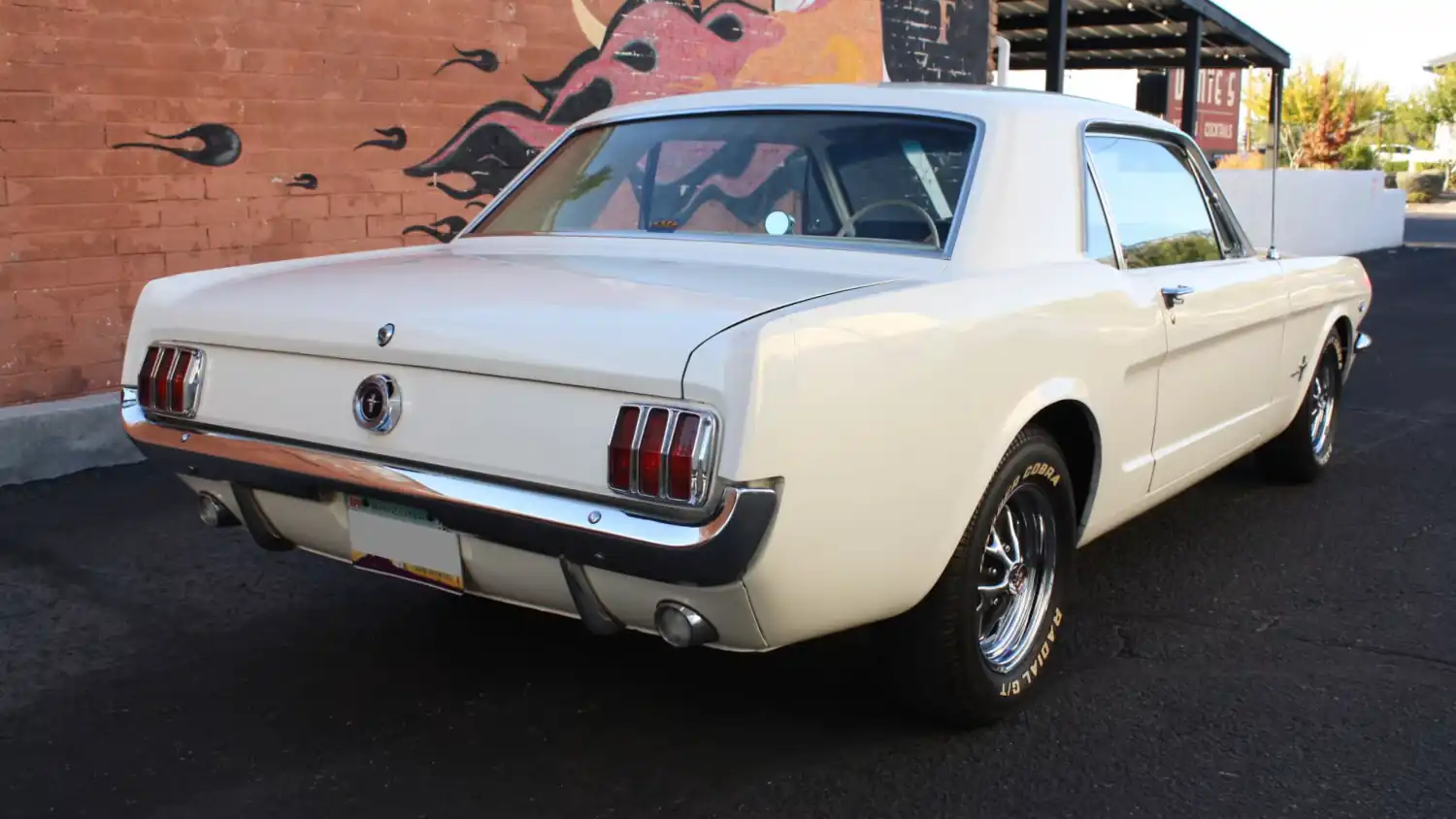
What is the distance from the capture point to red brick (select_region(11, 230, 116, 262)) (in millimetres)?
6336

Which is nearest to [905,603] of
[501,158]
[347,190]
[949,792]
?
[949,792]

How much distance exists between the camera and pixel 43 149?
6.38 meters

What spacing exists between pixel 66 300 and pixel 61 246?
0.84ft

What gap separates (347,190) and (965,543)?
560cm

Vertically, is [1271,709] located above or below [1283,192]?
below

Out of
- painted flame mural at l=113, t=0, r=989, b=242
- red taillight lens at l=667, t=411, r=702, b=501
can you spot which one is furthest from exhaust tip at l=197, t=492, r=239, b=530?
painted flame mural at l=113, t=0, r=989, b=242

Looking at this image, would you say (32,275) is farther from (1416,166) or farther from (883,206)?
(1416,166)

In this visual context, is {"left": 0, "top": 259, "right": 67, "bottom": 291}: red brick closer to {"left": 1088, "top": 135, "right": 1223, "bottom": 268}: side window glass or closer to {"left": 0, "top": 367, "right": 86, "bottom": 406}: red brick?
{"left": 0, "top": 367, "right": 86, "bottom": 406}: red brick

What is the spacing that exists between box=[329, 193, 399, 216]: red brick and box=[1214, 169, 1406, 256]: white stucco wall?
1219 cm

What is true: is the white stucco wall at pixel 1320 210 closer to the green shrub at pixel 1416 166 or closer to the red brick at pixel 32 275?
the red brick at pixel 32 275

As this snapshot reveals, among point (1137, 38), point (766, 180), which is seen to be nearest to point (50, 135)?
point (766, 180)

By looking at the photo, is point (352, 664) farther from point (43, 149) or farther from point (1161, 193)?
point (43, 149)

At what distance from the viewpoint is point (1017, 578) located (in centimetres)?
352

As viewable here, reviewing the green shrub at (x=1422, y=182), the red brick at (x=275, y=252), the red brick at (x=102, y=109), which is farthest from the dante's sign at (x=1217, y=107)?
the green shrub at (x=1422, y=182)
